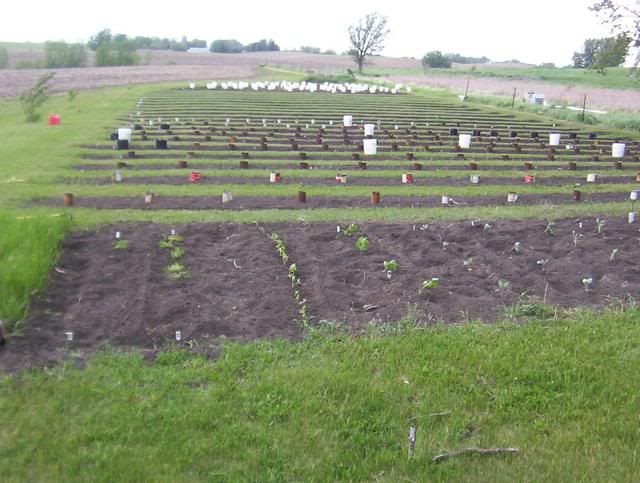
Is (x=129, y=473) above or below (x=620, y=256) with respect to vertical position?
below

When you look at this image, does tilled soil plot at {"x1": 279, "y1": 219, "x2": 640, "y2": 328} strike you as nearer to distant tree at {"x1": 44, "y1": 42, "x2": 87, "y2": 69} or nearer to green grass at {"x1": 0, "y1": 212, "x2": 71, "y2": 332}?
green grass at {"x1": 0, "y1": 212, "x2": 71, "y2": 332}

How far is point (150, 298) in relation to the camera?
574 centimetres

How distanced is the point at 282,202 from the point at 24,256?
4.59 meters

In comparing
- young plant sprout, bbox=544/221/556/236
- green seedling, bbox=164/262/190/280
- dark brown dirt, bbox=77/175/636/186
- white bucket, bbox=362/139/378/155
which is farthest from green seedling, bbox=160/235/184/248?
white bucket, bbox=362/139/378/155

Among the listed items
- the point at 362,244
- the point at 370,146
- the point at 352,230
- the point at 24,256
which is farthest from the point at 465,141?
the point at 24,256

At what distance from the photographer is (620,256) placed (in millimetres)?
7035

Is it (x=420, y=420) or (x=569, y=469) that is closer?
(x=569, y=469)

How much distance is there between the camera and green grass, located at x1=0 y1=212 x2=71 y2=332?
528 centimetres

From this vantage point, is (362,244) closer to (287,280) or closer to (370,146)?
(287,280)

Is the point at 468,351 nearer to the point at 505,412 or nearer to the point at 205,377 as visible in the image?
the point at 505,412

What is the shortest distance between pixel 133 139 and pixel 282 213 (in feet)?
31.3

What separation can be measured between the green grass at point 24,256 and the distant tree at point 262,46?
132m

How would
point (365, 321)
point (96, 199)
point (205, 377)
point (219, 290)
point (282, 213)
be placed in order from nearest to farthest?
point (205, 377)
point (365, 321)
point (219, 290)
point (282, 213)
point (96, 199)

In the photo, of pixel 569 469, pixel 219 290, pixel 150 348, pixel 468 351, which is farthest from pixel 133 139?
pixel 569 469
